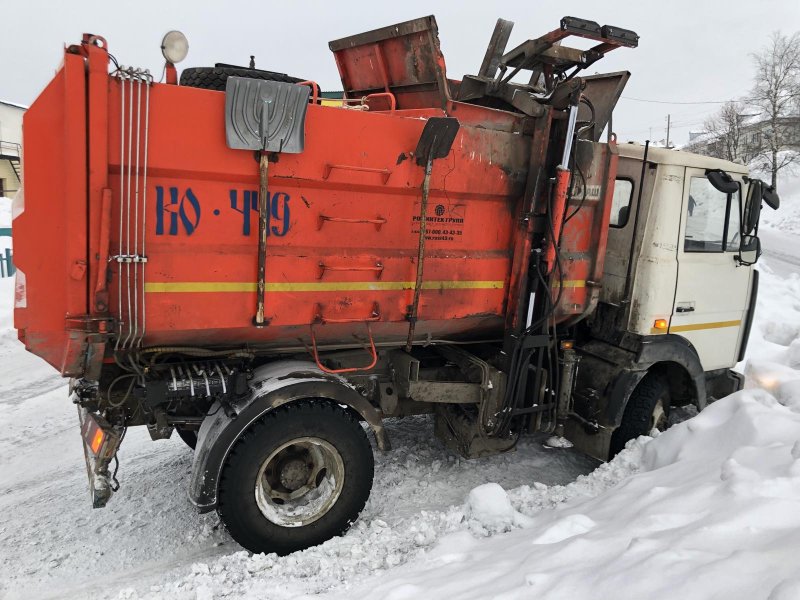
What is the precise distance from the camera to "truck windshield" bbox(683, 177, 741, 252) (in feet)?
14.4

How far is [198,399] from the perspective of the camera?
3438mm

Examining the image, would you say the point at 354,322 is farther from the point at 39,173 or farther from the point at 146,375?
the point at 39,173

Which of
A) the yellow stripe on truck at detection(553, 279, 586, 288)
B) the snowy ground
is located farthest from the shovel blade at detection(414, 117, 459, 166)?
the snowy ground

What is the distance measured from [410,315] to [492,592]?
167cm

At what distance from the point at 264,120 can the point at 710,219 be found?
12.1 feet

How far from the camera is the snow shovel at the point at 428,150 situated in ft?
10.4

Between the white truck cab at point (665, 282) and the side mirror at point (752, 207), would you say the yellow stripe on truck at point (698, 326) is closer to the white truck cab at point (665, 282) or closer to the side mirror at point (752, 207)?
the white truck cab at point (665, 282)

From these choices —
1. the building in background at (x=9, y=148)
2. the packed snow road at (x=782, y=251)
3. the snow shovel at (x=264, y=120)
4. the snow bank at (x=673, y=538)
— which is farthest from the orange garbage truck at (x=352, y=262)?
the building in background at (x=9, y=148)

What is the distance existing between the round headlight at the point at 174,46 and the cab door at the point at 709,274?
11.9 ft

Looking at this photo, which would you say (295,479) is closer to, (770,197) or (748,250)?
(748,250)

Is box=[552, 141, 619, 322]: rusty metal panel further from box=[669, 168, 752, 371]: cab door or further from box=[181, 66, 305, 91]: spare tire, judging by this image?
box=[181, 66, 305, 91]: spare tire

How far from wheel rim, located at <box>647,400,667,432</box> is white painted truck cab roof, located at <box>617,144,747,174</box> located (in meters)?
1.94

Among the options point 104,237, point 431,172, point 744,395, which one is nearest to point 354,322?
point 431,172

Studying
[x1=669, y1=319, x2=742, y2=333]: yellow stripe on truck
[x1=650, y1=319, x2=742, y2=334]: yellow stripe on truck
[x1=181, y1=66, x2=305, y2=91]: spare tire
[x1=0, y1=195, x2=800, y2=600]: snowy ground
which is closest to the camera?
[x1=0, y1=195, x2=800, y2=600]: snowy ground
